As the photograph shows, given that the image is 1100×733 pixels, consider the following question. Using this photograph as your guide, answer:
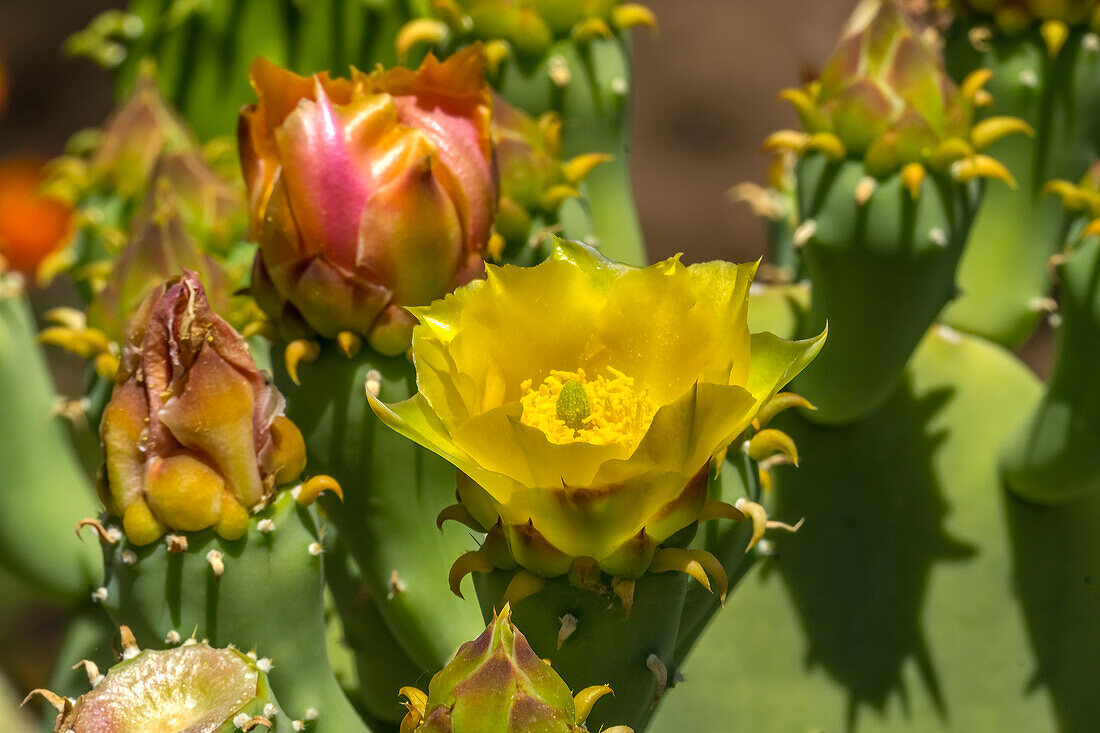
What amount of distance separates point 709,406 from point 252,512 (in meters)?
0.27

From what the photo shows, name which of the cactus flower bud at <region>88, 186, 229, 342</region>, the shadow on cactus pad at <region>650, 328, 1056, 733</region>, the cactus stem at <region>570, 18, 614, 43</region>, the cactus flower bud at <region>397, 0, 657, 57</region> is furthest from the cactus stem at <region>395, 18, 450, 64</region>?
the shadow on cactus pad at <region>650, 328, 1056, 733</region>

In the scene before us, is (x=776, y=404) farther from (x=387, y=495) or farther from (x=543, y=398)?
(x=387, y=495)

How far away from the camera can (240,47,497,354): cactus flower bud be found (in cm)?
75

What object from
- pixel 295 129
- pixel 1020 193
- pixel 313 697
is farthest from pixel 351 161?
pixel 1020 193

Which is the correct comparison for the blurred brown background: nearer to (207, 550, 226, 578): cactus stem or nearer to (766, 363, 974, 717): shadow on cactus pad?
(766, 363, 974, 717): shadow on cactus pad

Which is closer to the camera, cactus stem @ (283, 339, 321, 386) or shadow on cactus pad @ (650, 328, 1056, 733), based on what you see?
cactus stem @ (283, 339, 321, 386)

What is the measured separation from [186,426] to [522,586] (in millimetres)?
188

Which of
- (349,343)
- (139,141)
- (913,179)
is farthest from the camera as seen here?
(139,141)

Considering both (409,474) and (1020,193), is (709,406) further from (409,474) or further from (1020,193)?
(1020,193)

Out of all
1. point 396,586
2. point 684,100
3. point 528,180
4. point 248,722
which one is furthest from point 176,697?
point 684,100

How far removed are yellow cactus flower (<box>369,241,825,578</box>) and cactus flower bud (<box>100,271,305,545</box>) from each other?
118mm

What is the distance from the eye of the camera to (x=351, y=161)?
0.75 metres

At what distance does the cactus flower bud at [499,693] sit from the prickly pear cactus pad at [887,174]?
49 centimetres

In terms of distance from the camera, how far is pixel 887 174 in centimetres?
95
